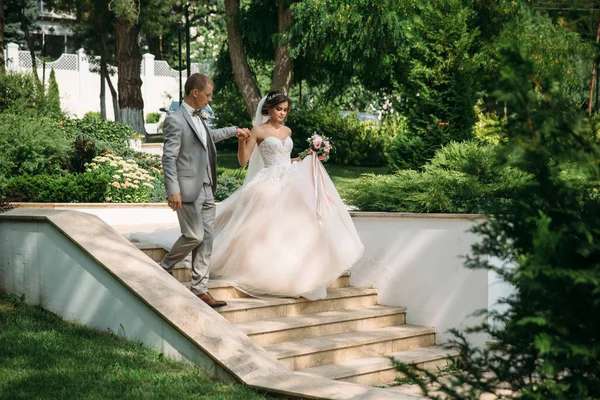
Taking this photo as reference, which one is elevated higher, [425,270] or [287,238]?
[287,238]

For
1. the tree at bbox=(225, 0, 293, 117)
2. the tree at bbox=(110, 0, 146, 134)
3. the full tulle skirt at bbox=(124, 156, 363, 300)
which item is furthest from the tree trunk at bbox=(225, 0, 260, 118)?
the full tulle skirt at bbox=(124, 156, 363, 300)

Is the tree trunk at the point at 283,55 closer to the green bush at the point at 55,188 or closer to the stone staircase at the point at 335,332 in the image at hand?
the green bush at the point at 55,188

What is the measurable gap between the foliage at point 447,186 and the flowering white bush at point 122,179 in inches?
168

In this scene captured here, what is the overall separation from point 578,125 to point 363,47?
16200mm

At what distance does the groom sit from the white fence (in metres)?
36.7

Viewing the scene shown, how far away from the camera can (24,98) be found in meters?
17.2

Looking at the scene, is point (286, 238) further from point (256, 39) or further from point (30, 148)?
point (256, 39)

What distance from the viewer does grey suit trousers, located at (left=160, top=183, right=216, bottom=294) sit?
760cm

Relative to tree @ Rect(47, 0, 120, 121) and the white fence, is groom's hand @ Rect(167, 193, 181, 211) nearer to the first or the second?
tree @ Rect(47, 0, 120, 121)

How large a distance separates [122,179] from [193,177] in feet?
19.4

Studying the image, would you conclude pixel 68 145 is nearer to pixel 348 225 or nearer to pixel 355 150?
pixel 348 225

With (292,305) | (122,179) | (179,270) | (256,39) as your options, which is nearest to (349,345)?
(292,305)

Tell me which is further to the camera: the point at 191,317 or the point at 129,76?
the point at 129,76

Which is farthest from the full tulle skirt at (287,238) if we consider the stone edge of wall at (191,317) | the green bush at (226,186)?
the green bush at (226,186)
